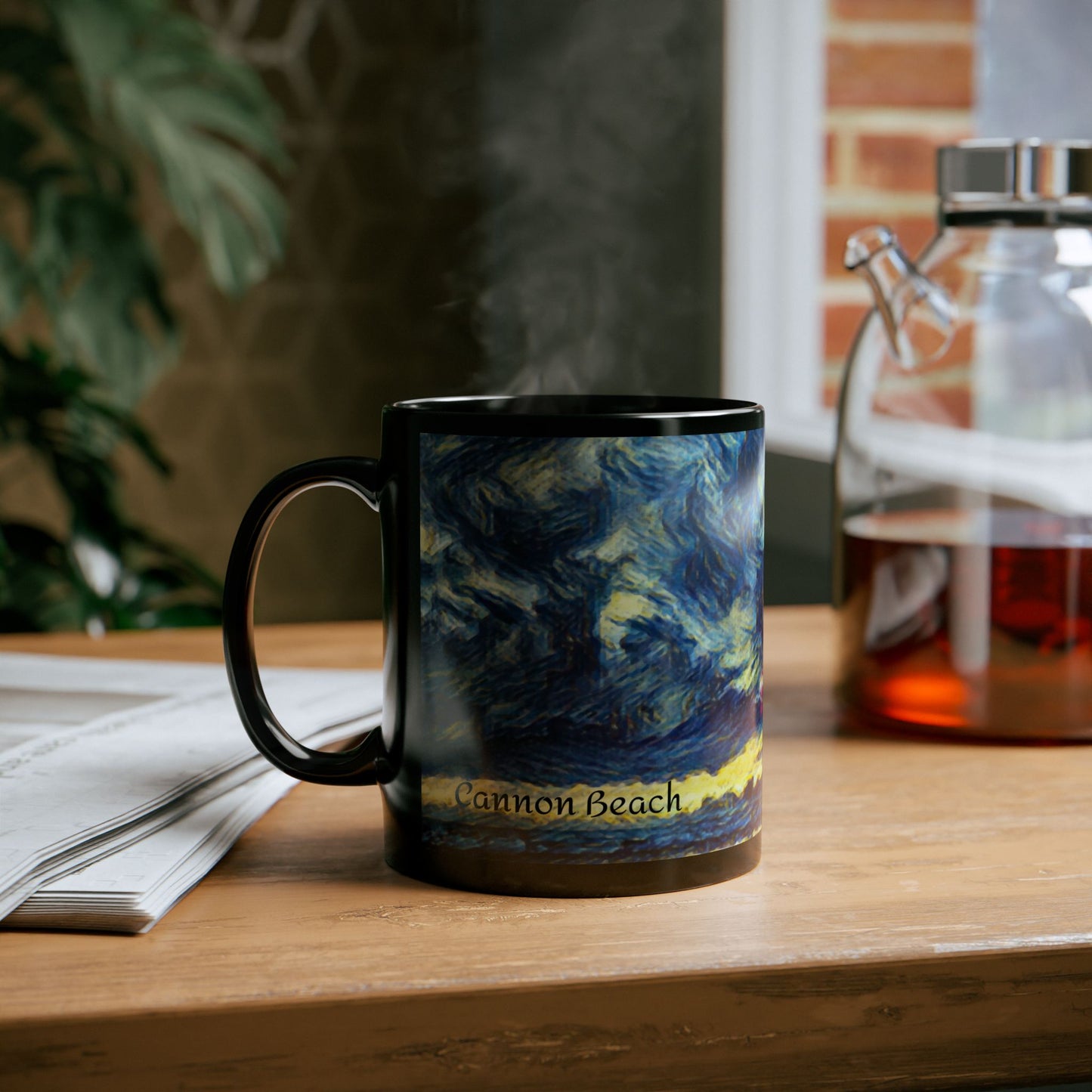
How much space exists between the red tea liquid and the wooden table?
0.50ft

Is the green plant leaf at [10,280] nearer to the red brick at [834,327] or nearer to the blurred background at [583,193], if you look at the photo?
the blurred background at [583,193]

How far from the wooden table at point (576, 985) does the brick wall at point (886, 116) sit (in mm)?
1139

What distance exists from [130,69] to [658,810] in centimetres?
138

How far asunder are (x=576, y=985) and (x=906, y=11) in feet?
4.60

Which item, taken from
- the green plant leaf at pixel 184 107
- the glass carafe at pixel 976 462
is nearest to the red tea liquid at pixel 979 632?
the glass carafe at pixel 976 462

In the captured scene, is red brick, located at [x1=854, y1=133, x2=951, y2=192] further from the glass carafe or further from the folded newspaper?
the folded newspaper

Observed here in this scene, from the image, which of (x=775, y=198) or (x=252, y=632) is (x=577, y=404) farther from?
(x=775, y=198)

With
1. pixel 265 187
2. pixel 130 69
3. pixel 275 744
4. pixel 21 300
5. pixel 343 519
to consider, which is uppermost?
pixel 130 69

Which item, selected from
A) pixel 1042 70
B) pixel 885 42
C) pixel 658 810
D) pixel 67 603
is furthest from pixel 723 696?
pixel 885 42

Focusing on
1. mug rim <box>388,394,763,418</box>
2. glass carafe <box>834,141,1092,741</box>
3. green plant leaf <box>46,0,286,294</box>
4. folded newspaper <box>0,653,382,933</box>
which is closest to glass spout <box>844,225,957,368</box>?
glass carafe <box>834,141,1092,741</box>

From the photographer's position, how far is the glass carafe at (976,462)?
0.59m

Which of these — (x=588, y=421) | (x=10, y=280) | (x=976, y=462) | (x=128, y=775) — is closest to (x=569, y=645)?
(x=588, y=421)

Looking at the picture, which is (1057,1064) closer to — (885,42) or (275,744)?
(275,744)

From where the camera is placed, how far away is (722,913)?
0.40m
